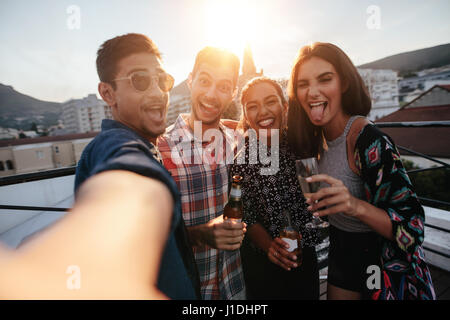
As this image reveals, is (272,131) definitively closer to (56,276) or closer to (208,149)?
(208,149)

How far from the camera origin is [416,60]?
12731 cm

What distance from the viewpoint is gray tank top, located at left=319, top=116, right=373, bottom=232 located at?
1.72 metres

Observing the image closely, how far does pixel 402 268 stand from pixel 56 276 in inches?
74.1

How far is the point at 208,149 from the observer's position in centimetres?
226

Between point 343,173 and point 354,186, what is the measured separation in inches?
4.7

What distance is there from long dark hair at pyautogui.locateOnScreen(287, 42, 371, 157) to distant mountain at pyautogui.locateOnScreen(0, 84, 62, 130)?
124703 mm

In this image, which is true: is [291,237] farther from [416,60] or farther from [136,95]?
[416,60]

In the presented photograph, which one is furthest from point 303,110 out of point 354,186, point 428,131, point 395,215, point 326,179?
point 428,131

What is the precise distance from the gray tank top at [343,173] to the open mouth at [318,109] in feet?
0.71

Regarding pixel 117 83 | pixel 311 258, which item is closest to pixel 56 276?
pixel 117 83

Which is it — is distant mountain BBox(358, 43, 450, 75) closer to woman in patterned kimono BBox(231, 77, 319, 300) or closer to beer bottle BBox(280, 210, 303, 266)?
woman in patterned kimono BBox(231, 77, 319, 300)

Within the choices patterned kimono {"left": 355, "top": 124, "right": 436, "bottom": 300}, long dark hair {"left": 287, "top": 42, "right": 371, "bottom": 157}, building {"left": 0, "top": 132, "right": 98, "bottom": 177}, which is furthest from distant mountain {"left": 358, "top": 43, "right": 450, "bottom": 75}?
patterned kimono {"left": 355, "top": 124, "right": 436, "bottom": 300}

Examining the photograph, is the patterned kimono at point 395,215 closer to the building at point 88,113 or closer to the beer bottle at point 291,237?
the beer bottle at point 291,237

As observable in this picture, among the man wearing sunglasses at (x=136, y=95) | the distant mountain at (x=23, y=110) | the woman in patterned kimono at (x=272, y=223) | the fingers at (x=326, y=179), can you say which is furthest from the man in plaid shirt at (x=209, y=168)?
the distant mountain at (x=23, y=110)
